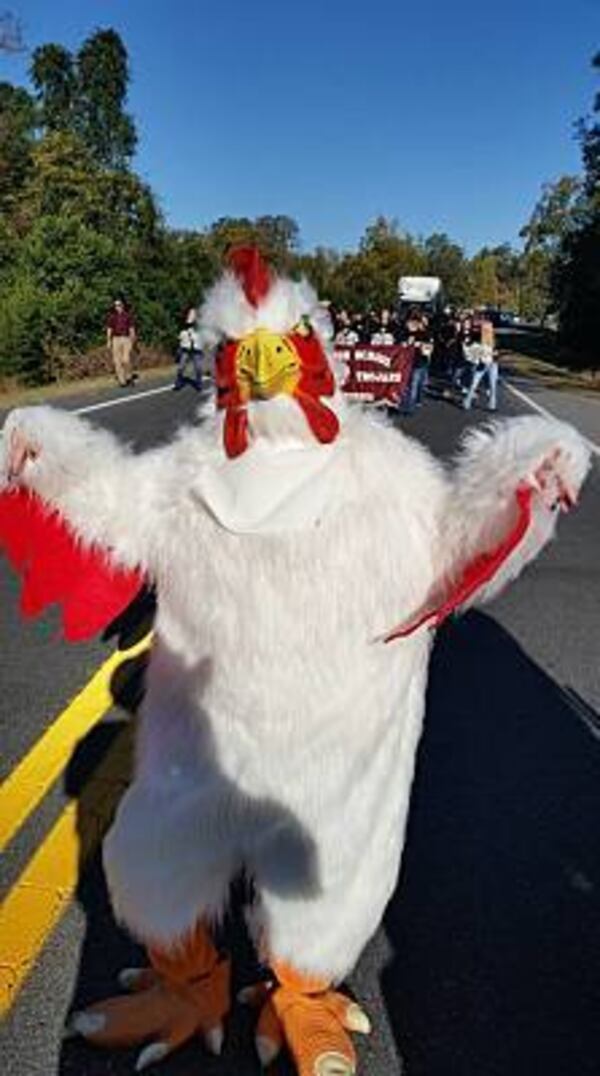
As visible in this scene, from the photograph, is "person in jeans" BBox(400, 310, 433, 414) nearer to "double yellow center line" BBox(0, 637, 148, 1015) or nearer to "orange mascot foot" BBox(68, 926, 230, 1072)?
"double yellow center line" BBox(0, 637, 148, 1015)

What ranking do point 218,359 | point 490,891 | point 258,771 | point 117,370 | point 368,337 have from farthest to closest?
point 117,370 → point 368,337 → point 490,891 → point 218,359 → point 258,771

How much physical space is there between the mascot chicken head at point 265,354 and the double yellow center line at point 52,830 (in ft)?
4.60

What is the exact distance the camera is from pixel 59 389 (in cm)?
2308

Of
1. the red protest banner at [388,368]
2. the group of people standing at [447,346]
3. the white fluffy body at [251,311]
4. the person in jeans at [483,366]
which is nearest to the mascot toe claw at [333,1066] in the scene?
the white fluffy body at [251,311]

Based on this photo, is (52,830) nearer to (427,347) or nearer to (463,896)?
(463,896)

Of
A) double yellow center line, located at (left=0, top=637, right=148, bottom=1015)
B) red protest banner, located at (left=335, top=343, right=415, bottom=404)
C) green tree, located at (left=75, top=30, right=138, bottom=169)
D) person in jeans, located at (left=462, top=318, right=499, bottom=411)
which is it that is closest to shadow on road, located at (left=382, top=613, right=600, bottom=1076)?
double yellow center line, located at (left=0, top=637, right=148, bottom=1015)

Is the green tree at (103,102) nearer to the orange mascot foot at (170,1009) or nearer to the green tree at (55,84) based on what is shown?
the green tree at (55,84)

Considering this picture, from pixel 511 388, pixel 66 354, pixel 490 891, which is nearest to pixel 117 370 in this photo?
pixel 66 354

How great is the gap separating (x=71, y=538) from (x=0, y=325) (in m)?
25.5

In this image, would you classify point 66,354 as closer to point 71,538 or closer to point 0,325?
point 0,325

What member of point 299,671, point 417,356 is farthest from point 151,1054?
point 417,356

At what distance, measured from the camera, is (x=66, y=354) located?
92.3 feet

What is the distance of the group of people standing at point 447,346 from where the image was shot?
2027cm

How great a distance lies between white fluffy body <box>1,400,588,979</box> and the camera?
2584mm
